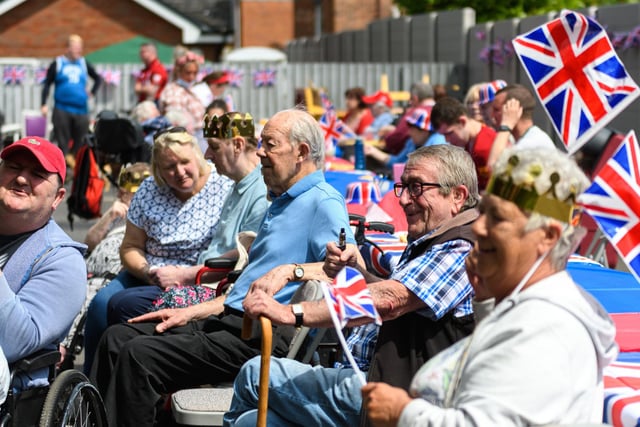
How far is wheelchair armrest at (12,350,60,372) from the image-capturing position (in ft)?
12.6

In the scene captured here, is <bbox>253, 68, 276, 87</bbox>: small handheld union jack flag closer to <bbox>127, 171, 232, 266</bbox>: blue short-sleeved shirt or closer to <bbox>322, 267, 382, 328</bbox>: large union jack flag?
<bbox>127, 171, 232, 266</bbox>: blue short-sleeved shirt

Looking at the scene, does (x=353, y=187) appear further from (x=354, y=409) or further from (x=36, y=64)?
(x=36, y=64)

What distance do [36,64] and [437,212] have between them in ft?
64.0

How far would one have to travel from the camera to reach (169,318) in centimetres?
491

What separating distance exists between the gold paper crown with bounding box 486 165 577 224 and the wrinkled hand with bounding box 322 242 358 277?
1.33 m

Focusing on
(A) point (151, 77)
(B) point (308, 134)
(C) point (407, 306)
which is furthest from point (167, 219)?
(A) point (151, 77)

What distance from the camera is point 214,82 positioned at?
1262 centimetres

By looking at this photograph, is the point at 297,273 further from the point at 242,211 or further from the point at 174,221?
the point at 174,221

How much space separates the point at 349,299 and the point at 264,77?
20.6 meters

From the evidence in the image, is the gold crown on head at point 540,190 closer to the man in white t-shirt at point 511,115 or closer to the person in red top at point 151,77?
the man in white t-shirt at point 511,115

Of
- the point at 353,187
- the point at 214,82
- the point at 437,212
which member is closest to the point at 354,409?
the point at 437,212

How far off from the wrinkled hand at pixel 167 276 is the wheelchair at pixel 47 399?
1.61 m

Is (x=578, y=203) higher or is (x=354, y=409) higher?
(x=578, y=203)

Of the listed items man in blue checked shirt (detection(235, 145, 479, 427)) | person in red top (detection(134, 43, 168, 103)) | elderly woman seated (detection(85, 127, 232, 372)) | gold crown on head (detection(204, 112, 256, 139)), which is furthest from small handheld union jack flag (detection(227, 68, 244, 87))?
man in blue checked shirt (detection(235, 145, 479, 427))
